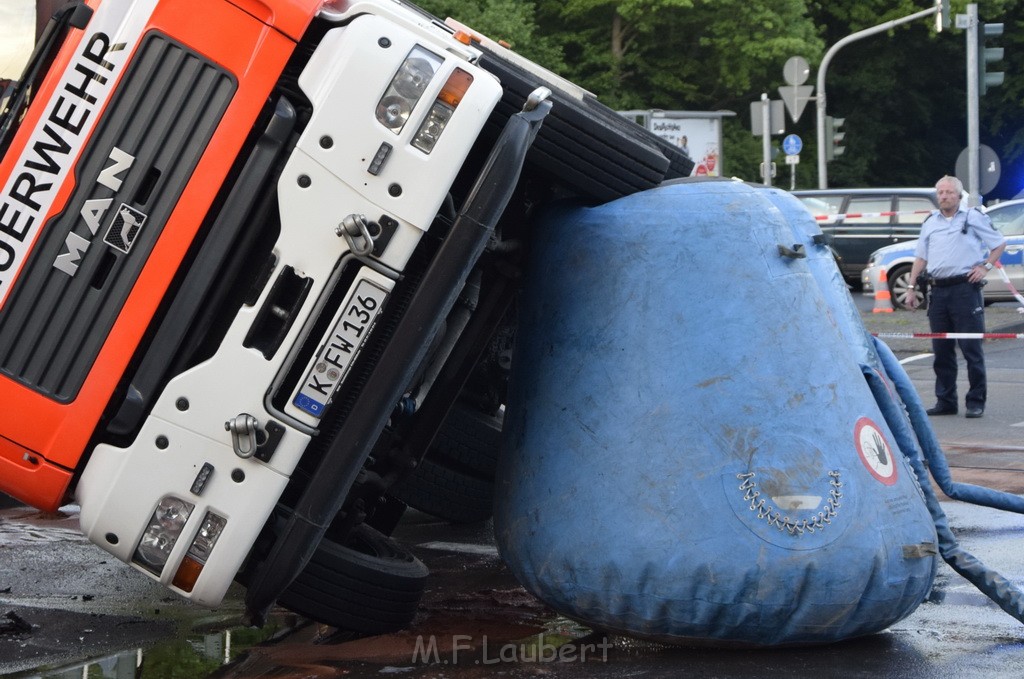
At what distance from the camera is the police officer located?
1144 centimetres

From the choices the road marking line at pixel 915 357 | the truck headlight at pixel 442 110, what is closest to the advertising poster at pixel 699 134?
the road marking line at pixel 915 357

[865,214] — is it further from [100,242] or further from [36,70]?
[100,242]

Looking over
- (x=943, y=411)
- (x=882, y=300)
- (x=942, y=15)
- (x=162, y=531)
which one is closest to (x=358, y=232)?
(x=162, y=531)

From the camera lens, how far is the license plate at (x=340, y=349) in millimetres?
4504

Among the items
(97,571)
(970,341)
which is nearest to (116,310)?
(97,571)

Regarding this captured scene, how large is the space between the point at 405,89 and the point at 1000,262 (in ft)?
52.2

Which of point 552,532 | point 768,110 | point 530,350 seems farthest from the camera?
point 768,110

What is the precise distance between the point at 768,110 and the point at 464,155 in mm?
19825

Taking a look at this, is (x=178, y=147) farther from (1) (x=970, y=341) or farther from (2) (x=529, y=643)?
→ (1) (x=970, y=341)

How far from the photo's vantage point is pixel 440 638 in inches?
209

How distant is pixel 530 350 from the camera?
5375 millimetres

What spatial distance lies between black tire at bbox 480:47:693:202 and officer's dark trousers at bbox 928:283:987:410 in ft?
21.7

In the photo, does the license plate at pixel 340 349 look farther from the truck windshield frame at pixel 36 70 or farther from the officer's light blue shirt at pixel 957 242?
the officer's light blue shirt at pixel 957 242

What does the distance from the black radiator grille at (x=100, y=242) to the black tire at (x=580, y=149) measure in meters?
1.00
